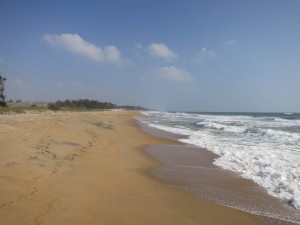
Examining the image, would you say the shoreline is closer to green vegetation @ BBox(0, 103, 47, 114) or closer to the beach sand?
the beach sand

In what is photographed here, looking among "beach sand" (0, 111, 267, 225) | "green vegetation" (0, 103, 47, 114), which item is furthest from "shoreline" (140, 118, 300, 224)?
"green vegetation" (0, 103, 47, 114)

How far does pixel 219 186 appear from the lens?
6.93 meters

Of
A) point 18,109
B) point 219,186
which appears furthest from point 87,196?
point 18,109

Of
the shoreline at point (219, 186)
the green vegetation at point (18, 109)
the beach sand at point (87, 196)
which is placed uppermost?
the green vegetation at point (18, 109)

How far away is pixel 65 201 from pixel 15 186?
1.17 meters

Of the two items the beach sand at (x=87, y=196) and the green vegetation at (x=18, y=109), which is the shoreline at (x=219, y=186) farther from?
the green vegetation at (x=18, y=109)

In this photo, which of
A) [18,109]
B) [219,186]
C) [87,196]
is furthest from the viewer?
[18,109]

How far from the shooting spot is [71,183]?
595 centimetres

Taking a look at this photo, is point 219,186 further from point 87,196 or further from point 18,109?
point 18,109

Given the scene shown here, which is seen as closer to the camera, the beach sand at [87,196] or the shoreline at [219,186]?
the beach sand at [87,196]

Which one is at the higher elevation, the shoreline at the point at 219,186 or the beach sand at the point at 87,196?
the beach sand at the point at 87,196

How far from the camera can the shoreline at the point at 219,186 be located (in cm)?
532

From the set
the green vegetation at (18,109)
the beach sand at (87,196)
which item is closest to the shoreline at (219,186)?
the beach sand at (87,196)

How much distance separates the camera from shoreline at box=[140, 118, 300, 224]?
532cm
